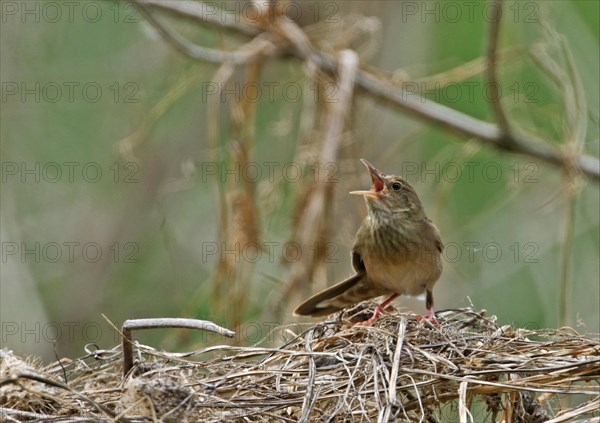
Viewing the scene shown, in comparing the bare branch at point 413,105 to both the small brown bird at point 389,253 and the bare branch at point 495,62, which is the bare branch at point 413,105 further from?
the small brown bird at point 389,253

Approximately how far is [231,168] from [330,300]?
1.57 metres

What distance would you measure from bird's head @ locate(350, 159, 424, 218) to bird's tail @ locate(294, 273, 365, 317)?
0.54 metres

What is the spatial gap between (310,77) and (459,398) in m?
3.89

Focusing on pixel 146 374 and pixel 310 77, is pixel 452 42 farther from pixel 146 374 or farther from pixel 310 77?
pixel 146 374

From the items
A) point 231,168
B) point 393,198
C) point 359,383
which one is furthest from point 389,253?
A: point 359,383

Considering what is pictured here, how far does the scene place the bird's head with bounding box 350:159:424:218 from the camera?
5859 millimetres

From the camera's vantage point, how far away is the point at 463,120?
21.8 ft

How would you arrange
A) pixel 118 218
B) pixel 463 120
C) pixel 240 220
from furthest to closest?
pixel 118 218 < pixel 463 120 < pixel 240 220

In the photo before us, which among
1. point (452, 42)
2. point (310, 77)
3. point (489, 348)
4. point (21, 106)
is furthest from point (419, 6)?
point (489, 348)

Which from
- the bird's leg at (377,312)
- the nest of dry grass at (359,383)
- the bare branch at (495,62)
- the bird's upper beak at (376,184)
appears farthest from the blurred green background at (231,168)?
the nest of dry grass at (359,383)

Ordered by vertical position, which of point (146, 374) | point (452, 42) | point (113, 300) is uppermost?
point (452, 42)

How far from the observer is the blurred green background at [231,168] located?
682cm

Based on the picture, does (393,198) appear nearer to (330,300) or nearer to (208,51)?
(330,300)

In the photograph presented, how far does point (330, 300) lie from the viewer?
537 cm
